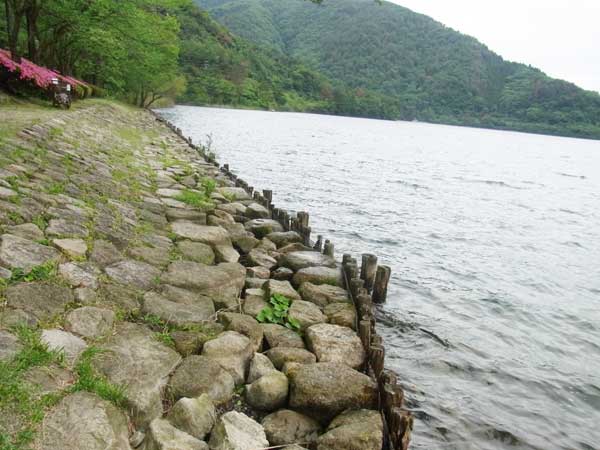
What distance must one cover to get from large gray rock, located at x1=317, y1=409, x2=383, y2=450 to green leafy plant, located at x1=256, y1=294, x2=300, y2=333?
184 cm

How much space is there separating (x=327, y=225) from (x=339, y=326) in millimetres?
9034

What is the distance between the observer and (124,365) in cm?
388

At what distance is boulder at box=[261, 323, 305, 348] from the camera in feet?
17.5

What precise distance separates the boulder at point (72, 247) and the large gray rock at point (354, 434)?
11.7 ft

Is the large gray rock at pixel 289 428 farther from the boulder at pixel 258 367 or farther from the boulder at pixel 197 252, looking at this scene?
the boulder at pixel 197 252

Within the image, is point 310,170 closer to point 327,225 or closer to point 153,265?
point 327,225

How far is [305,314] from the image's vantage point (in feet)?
20.1

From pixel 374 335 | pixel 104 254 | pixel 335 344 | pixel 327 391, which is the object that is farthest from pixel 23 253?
pixel 374 335

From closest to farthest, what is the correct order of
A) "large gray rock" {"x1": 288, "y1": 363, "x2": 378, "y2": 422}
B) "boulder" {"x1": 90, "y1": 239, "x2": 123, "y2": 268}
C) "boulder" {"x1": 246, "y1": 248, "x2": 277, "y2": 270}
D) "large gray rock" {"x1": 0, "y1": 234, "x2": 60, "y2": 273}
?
"large gray rock" {"x1": 288, "y1": 363, "x2": 378, "y2": 422} < "large gray rock" {"x1": 0, "y1": 234, "x2": 60, "y2": 273} < "boulder" {"x1": 90, "y1": 239, "x2": 123, "y2": 268} < "boulder" {"x1": 246, "y1": 248, "x2": 277, "y2": 270}

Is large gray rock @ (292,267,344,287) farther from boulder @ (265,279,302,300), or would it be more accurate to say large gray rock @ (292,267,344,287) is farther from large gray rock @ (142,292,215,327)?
large gray rock @ (142,292,215,327)

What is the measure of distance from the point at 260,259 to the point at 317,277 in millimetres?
1174

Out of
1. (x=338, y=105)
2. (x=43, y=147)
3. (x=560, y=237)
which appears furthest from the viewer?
(x=338, y=105)

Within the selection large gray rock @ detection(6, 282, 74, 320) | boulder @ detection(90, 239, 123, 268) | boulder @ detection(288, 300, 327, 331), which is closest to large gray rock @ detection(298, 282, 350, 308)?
boulder @ detection(288, 300, 327, 331)

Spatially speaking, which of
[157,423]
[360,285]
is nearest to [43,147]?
[360,285]
